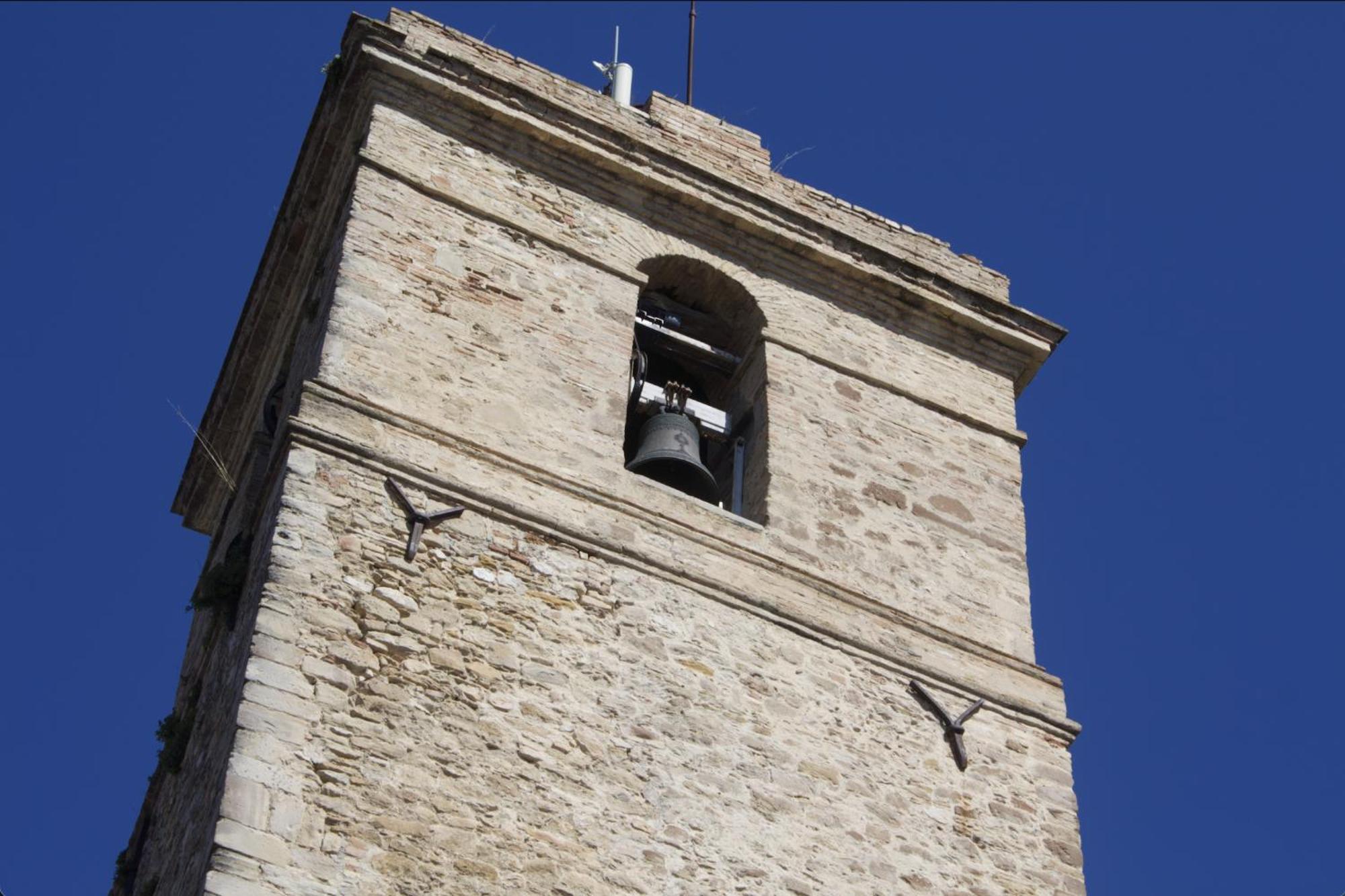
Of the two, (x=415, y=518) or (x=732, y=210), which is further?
(x=732, y=210)

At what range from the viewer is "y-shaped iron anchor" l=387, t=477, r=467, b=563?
9.69m

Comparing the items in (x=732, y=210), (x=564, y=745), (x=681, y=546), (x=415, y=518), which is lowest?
(x=564, y=745)

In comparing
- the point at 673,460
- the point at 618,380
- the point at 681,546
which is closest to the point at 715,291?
the point at 618,380

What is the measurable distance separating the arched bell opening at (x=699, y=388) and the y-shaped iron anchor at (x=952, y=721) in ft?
4.07

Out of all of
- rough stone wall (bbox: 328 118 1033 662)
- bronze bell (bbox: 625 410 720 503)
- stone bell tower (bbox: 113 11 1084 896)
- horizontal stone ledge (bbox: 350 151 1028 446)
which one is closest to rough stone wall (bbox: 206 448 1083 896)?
stone bell tower (bbox: 113 11 1084 896)

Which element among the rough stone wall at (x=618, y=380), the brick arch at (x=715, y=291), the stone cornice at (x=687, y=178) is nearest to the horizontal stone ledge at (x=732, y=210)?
the stone cornice at (x=687, y=178)

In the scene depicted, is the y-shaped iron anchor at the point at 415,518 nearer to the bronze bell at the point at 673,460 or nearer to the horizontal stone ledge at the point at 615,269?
the bronze bell at the point at 673,460

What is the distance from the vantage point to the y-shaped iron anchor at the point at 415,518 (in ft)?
31.8

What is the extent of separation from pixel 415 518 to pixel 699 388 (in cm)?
297

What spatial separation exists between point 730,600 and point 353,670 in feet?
6.68

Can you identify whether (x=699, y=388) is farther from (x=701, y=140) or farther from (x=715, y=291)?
(x=701, y=140)

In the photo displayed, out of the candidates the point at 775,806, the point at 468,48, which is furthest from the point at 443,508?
the point at 468,48

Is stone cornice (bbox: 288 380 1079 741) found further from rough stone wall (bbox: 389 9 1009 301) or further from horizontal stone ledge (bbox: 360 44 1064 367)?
rough stone wall (bbox: 389 9 1009 301)

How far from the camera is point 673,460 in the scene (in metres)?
11.2
